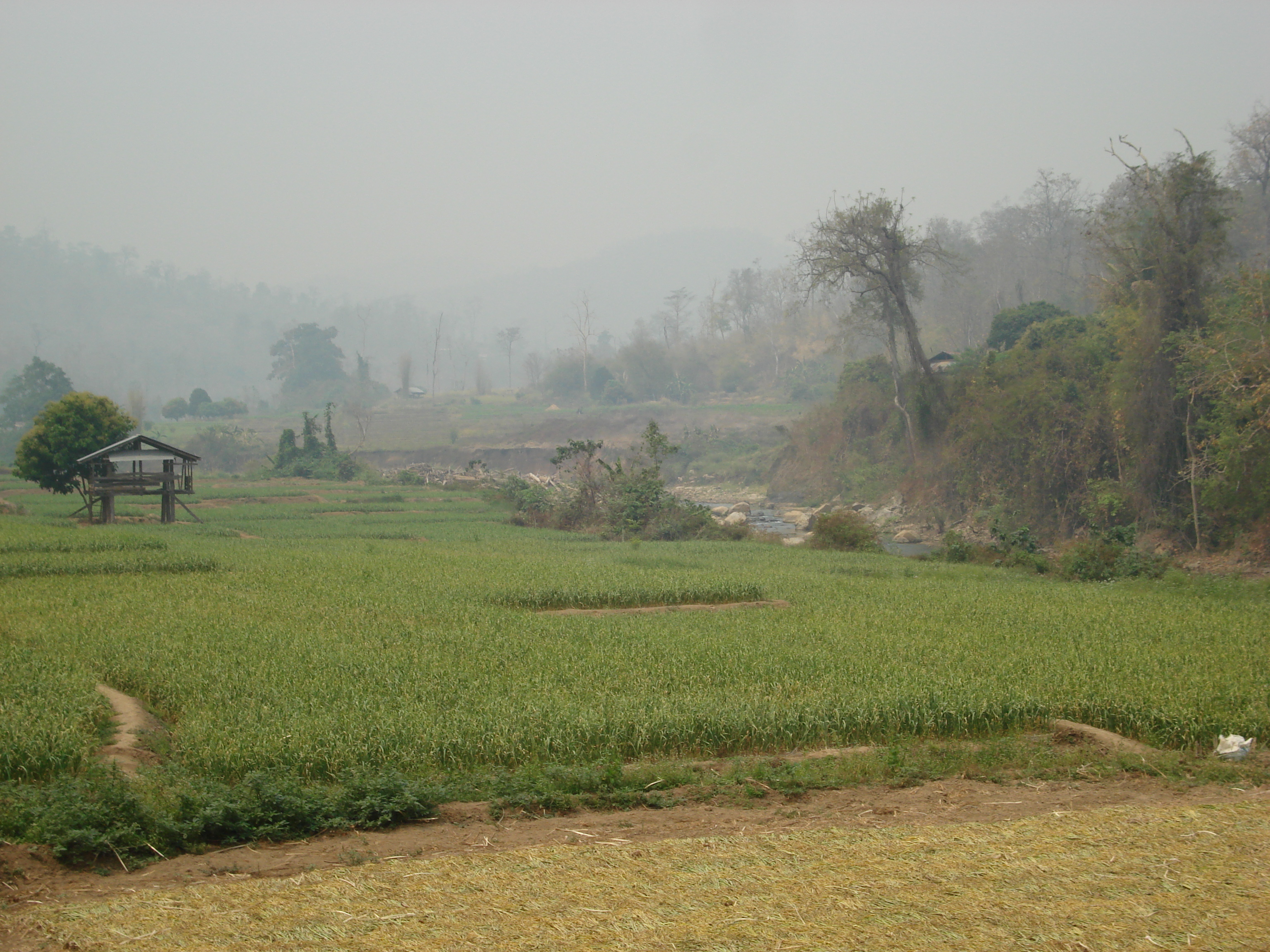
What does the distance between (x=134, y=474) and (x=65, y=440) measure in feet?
16.5

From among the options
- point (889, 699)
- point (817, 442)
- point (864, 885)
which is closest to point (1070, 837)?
point (864, 885)

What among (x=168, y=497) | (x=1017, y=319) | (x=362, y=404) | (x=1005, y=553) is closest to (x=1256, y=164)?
(x=1017, y=319)

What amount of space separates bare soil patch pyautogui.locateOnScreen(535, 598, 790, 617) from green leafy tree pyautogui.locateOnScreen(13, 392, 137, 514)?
24576mm

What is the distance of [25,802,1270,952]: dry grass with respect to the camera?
4406 mm

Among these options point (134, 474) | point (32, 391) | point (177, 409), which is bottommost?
point (134, 474)

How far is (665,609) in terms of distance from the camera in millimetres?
15656

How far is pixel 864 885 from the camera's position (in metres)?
5.04

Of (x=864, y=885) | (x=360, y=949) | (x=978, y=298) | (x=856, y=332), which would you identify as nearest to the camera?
(x=360, y=949)

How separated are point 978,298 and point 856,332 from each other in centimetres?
3145

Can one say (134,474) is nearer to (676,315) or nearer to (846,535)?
(846,535)

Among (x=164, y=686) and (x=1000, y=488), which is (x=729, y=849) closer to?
(x=164, y=686)

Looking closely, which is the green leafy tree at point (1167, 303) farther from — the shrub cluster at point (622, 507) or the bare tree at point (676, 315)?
the bare tree at point (676, 315)

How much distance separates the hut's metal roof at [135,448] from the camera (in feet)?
92.7

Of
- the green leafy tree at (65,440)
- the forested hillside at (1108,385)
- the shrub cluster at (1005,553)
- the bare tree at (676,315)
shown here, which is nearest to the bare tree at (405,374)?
the bare tree at (676,315)
